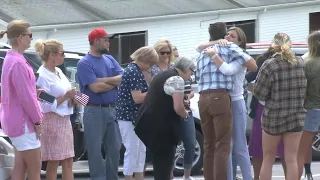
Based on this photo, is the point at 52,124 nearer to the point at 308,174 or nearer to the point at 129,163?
the point at 129,163

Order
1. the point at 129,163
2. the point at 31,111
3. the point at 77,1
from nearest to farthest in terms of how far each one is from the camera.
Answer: the point at 31,111 < the point at 129,163 < the point at 77,1

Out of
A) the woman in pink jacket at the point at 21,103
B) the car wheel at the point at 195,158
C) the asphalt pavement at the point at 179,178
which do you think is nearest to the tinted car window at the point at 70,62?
the asphalt pavement at the point at 179,178

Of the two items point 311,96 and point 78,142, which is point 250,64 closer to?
point 311,96

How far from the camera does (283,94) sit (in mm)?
9352

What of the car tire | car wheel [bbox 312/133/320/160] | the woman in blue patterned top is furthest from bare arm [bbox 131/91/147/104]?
car wheel [bbox 312/133/320/160]

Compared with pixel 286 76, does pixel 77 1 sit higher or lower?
higher

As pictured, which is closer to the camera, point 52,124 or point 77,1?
point 52,124

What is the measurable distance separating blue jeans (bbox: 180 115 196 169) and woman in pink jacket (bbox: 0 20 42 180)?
9.30 ft

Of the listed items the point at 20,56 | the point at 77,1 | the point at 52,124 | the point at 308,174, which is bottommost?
the point at 308,174

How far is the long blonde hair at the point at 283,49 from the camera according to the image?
9.35 meters

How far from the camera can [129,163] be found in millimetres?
10008

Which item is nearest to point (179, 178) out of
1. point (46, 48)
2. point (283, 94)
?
point (283, 94)

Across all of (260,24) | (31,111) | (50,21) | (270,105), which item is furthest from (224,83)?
(260,24)

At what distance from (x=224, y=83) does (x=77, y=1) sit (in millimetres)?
17649
